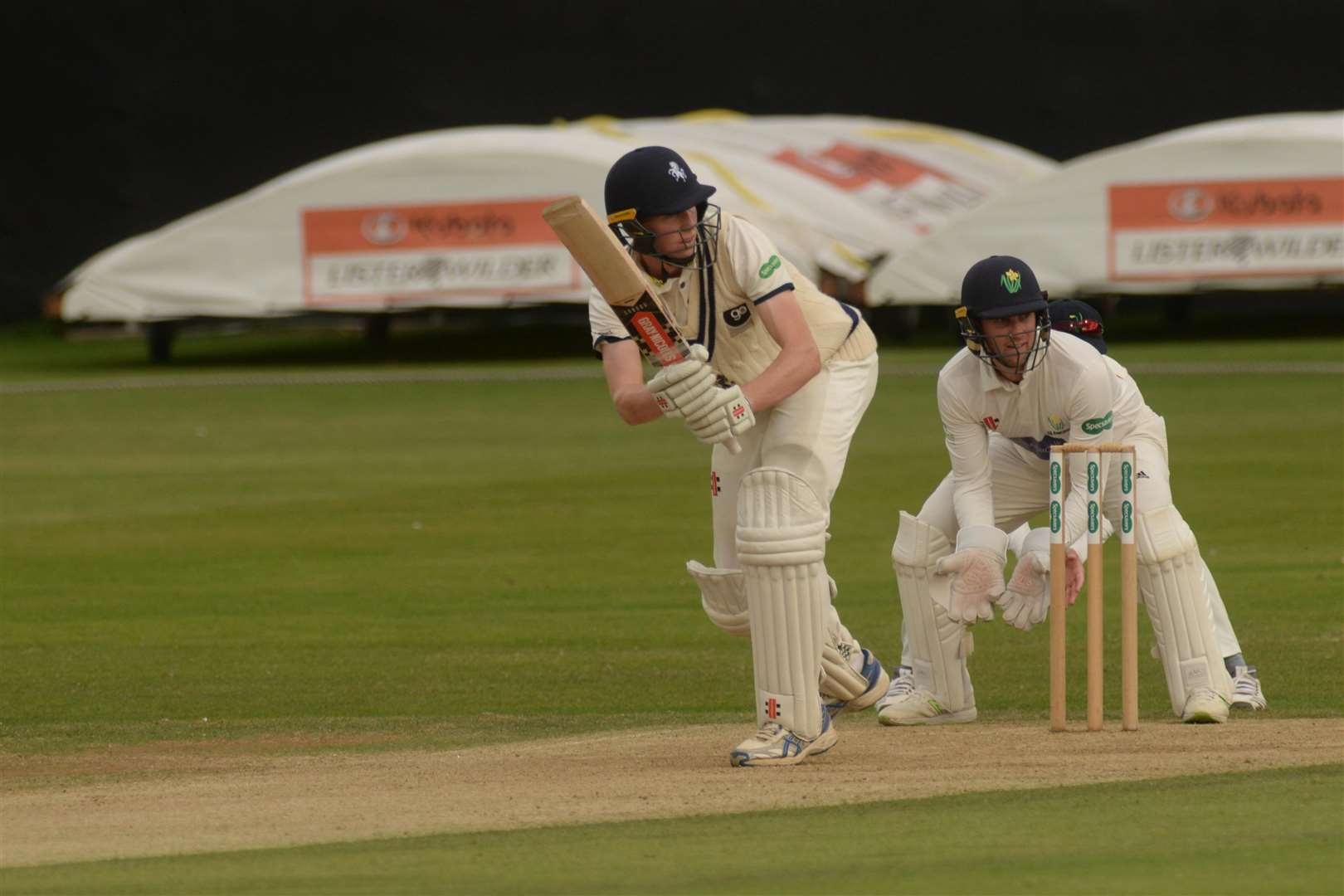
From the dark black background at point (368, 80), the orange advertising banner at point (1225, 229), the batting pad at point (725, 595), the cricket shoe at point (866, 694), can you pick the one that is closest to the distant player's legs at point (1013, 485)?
the cricket shoe at point (866, 694)

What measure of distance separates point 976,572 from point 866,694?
1.85 ft

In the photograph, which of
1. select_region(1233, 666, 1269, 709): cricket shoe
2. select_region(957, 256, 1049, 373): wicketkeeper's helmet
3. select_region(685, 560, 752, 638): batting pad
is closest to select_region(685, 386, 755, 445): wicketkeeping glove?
select_region(685, 560, 752, 638): batting pad

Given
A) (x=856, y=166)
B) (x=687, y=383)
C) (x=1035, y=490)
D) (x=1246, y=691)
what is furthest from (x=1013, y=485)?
(x=856, y=166)

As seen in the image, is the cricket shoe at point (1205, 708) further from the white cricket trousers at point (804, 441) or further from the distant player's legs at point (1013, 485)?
the white cricket trousers at point (804, 441)

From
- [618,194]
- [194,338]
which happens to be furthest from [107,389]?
[618,194]

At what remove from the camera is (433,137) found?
27.7m

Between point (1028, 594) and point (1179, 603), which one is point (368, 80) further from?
point (1028, 594)

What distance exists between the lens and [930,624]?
26.3 feet

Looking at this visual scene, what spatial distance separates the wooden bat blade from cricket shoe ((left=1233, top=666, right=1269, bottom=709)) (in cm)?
267

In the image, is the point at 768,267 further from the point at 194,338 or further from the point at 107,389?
the point at 194,338

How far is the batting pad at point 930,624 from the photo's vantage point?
7.97 metres

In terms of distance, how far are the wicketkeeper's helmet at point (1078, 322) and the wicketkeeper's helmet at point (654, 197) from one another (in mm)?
2143

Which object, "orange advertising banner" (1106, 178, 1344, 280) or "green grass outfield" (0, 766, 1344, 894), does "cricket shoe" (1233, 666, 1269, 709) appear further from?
"orange advertising banner" (1106, 178, 1344, 280)

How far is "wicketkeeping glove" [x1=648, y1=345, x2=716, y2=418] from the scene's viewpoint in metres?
6.54
